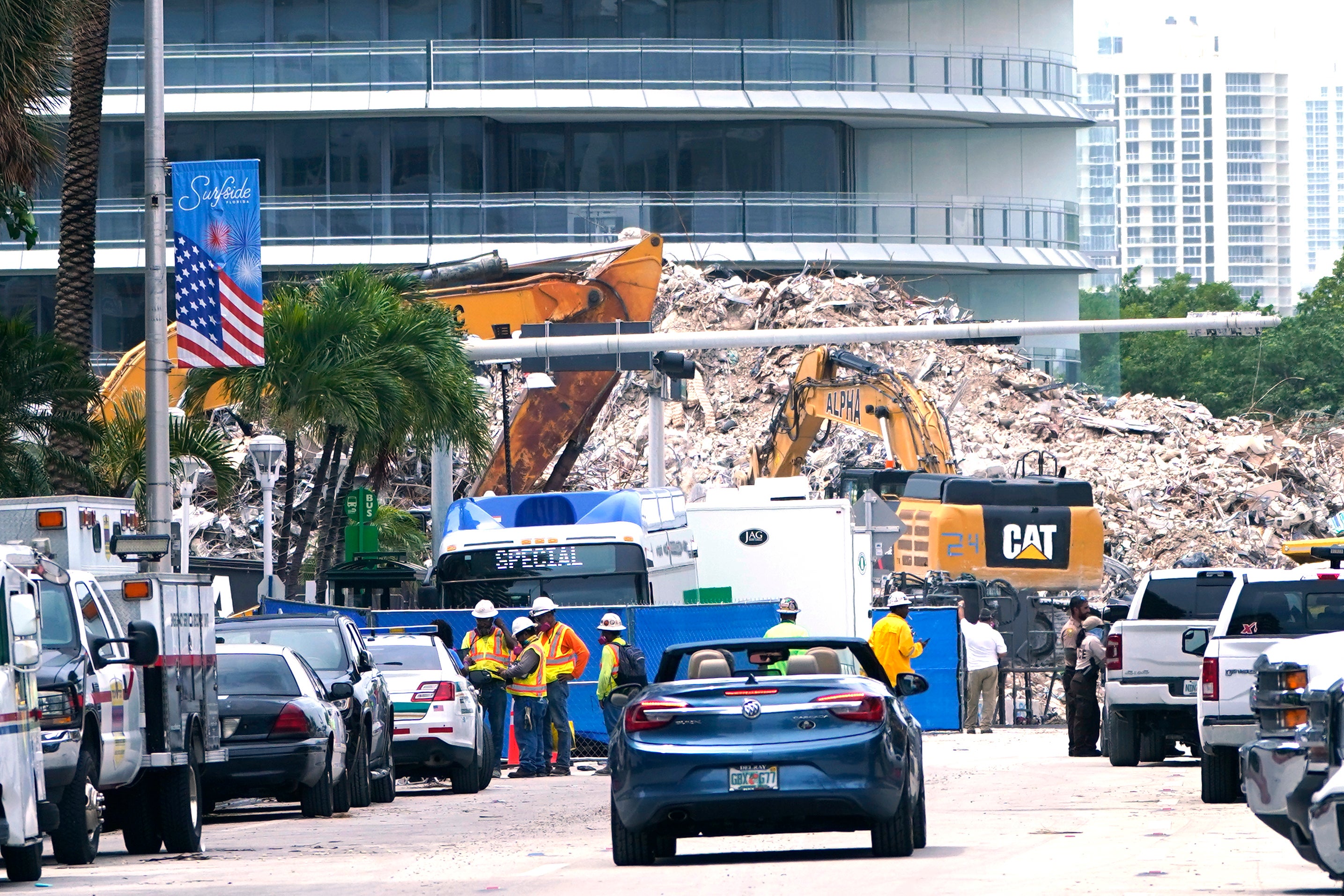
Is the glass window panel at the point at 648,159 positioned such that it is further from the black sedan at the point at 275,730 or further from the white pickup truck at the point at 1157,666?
the black sedan at the point at 275,730

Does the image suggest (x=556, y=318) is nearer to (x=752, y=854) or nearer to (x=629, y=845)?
(x=752, y=854)

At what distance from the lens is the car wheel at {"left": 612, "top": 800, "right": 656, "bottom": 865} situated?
12.7 metres

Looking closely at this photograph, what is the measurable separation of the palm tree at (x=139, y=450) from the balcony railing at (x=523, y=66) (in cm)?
3005

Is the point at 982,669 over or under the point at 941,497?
under

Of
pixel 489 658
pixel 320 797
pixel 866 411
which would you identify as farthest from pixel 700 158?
pixel 320 797

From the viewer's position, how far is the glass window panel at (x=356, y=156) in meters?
58.7

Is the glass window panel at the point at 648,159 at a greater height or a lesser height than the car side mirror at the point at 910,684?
greater

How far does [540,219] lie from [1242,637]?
4289cm

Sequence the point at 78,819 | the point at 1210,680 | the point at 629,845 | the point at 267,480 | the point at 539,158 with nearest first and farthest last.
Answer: the point at 629,845 → the point at 78,819 → the point at 1210,680 → the point at 267,480 → the point at 539,158

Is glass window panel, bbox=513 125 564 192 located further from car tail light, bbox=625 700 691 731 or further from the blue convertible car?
car tail light, bbox=625 700 691 731

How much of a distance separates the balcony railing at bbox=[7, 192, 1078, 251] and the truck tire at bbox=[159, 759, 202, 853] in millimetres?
42844

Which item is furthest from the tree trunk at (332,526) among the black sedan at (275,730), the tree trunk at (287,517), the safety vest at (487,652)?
the black sedan at (275,730)

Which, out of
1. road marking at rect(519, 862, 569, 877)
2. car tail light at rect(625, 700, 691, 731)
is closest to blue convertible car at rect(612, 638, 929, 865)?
car tail light at rect(625, 700, 691, 731)

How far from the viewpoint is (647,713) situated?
41.6ft
